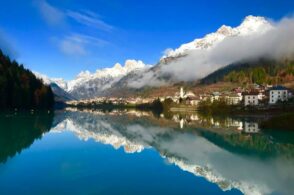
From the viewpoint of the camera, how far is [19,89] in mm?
122562

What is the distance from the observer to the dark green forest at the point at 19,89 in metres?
120

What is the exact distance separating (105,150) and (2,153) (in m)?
10.6

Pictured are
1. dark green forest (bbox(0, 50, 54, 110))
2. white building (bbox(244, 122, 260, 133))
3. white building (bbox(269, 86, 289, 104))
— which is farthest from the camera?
white building (bbox(269, 86, 289, 104))

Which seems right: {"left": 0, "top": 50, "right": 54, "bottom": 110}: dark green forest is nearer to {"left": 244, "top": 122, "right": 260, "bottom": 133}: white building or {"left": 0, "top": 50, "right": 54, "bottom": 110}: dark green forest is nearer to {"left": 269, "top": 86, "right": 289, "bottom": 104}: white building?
{"left": 244, "top": 122, "right": 260, "bottom": 133}: white building

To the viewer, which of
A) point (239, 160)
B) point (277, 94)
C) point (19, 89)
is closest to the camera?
point (239, 160)

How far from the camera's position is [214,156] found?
3656 cm

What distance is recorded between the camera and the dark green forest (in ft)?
392

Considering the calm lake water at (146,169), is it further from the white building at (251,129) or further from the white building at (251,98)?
the white building at (251,98)

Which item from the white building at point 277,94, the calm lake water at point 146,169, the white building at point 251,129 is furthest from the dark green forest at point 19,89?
the white building at point 277,94

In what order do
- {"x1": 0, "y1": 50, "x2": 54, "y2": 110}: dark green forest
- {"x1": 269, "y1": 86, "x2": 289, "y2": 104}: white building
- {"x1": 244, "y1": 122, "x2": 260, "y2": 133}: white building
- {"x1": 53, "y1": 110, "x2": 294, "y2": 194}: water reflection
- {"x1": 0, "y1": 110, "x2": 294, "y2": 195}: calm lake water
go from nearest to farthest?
1. {"x1": 0, "y1": 110, "x2": 294, "y2": 195}: calm lake water
2. {"x1": 53, "y1": 110, "x2": 294, "y2": 194}: water reflection
3. {"x1": 244, "y1": 122, "x2": 260, "y2": 133}: white building
4. {"x1": 0, "y1": 50, "x2": 54, "y2": 110}: dark green forest
5. {"x1": 269, "y1": 86, "x2": 289, "y2": 104}: white building

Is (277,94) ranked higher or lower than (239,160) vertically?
higher

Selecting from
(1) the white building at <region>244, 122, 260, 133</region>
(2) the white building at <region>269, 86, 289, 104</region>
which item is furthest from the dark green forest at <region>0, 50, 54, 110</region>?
(2) the white building at <region>269, 86, 289, 104</region>

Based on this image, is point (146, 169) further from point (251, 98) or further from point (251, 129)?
point (251, 98)

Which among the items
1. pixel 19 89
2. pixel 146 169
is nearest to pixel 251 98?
pixel 19 89
